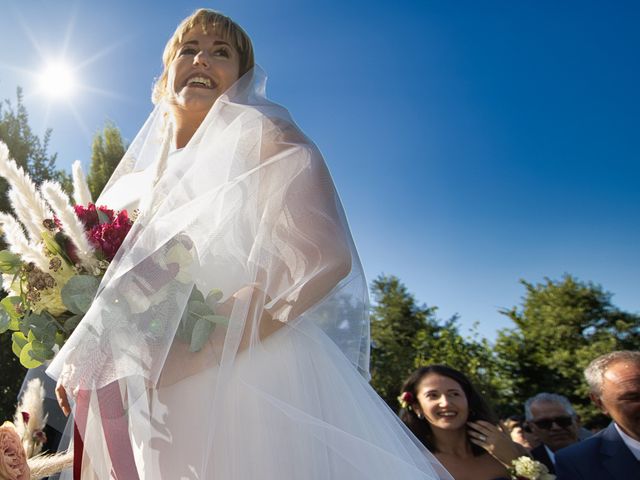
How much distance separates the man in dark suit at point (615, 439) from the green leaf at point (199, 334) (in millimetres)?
3397

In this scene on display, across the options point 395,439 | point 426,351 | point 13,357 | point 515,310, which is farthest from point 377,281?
point 395,439

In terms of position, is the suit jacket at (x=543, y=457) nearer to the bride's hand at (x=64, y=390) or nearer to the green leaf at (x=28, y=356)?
the bride's hand at (x=64, y=390)

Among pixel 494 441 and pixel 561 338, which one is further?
pixel 561 338

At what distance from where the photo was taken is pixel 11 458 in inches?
49.0

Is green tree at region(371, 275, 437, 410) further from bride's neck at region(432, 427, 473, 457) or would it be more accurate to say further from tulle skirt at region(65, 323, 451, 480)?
tulle skirt at region(65, 323, 451, 480)

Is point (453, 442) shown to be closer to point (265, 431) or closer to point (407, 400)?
point (407, 400)

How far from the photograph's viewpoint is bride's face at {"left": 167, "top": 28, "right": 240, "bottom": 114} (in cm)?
198

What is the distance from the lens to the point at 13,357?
26.2 ft

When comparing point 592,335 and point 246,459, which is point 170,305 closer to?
point 246,459

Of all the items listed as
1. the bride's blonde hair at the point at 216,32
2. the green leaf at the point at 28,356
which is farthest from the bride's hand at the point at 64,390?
the bride's blonde hair at the point at 216,32

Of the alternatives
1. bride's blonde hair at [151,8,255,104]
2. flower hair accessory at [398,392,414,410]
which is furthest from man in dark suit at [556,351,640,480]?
bride's blonde hair at [151,8,255,104]

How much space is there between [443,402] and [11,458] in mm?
3299

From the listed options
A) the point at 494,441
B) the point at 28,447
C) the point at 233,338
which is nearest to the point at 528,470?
the point at 494,441

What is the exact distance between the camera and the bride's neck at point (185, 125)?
2025 millimetres
